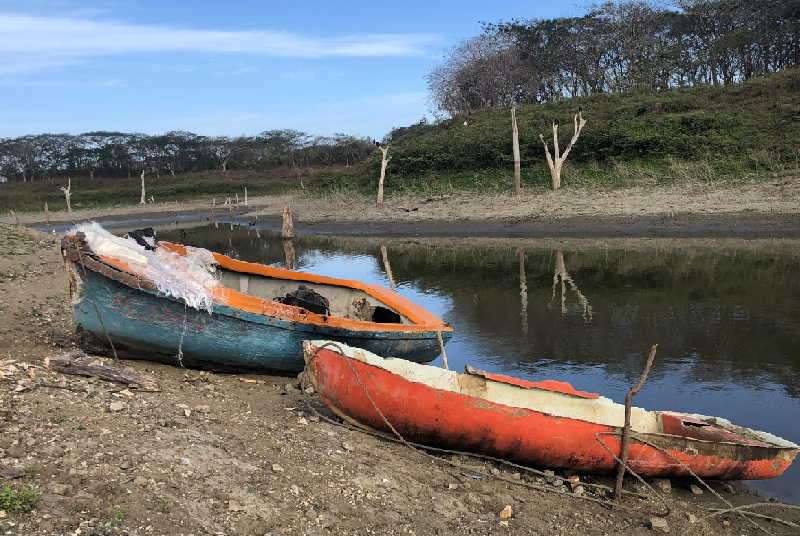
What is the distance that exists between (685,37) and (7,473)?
50462mm

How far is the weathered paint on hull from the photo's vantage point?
820 cm

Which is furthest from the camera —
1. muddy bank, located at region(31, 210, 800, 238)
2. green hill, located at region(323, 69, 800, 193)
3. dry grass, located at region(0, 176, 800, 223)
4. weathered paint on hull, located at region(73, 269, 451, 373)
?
green hill, located at region(323, 69, 800, 193)

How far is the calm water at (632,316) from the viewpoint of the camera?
29.1 feet

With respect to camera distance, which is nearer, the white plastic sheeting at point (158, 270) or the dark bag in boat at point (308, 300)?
the white plastic sheeting at point (158, 270)

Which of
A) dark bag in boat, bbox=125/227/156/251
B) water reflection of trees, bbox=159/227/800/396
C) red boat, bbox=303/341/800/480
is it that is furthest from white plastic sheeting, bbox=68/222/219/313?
water reflection of trees, bbox=159/227/800/396

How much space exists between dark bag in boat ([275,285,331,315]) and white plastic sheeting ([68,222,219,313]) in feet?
4.44

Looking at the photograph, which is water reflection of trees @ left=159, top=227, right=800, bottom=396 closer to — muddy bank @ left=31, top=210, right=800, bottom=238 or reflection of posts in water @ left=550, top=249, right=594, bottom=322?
reflection of posts in water @ left=550, top=249, right=594, bottom=322

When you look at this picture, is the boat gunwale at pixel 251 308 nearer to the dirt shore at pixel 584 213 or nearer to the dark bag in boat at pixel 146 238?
the dark bag in boat at pixel 146 238

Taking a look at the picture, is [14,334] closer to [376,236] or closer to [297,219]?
[376,236]

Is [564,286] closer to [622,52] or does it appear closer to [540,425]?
[540,425]

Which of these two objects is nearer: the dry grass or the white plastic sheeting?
the white plastic sheeting

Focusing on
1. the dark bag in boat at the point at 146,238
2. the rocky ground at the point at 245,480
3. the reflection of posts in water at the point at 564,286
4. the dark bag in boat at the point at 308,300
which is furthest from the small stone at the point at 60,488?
A: the reflection of posts in water at the point at 564,286

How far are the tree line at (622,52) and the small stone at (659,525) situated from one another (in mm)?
42277

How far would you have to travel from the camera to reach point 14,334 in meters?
9.24
